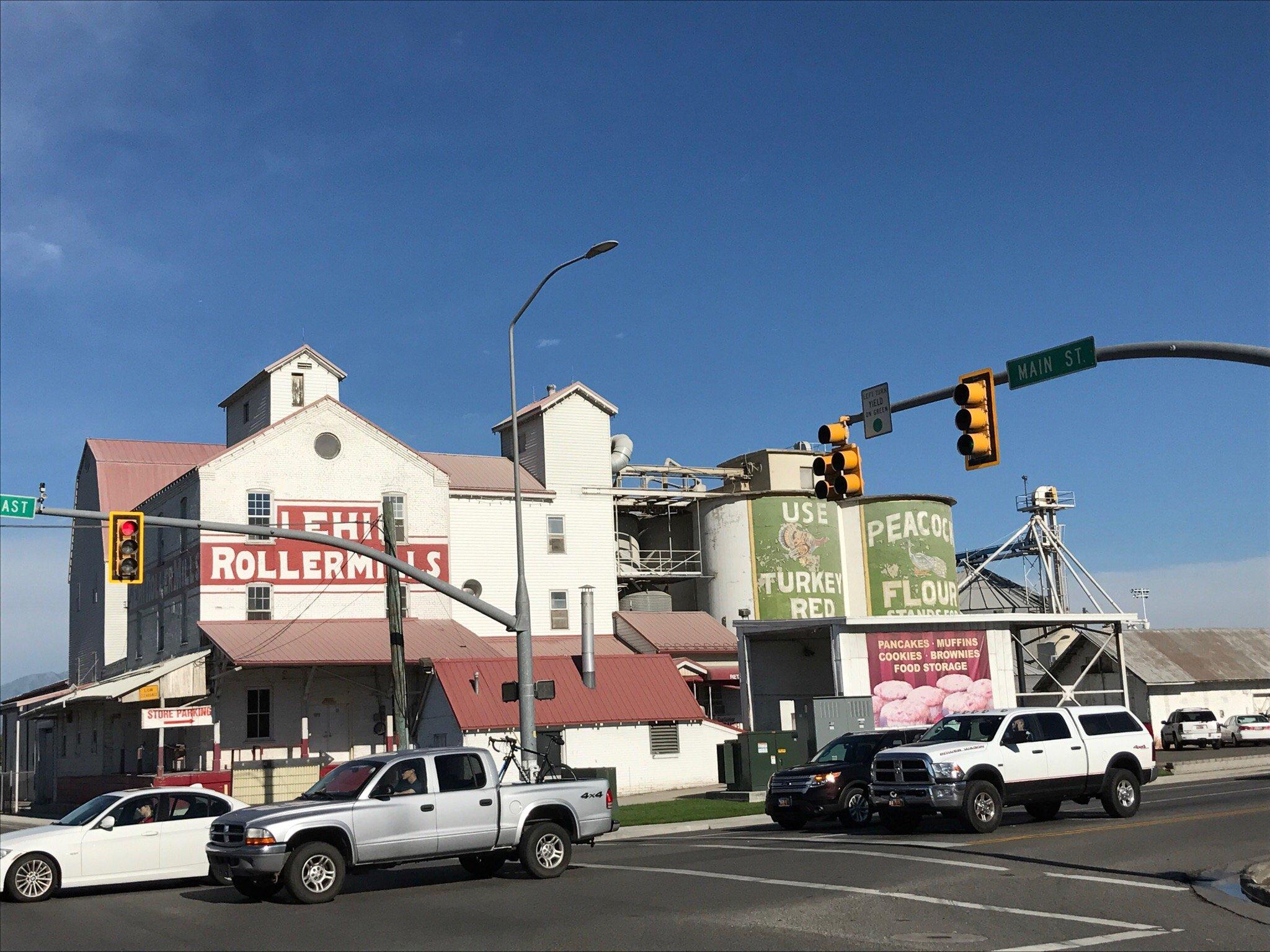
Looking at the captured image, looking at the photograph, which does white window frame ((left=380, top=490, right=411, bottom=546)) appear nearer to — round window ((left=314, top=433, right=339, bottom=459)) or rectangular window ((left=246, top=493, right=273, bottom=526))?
round window ((left=314, top=433, right=339, bottom=459))

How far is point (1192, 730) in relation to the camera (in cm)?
5419

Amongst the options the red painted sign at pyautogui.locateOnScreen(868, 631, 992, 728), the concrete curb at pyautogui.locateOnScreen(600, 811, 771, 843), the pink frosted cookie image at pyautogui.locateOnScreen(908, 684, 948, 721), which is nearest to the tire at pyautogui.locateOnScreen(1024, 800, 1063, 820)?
A: the concrete curb at pyautogui.locateOnScreen(600, 811, 771, 843)

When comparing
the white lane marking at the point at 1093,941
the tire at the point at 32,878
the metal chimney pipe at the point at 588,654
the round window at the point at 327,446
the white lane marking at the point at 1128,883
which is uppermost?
the round window at the point at 327,446

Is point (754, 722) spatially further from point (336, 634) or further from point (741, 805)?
point (336, 634)

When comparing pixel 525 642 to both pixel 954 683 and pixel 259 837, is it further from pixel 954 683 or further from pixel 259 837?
pixel 954 683

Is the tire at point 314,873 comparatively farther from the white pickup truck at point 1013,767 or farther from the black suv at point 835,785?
the black suv at point 835,785

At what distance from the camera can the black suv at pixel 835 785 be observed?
23.6 m

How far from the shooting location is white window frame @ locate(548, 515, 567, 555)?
2106 inches

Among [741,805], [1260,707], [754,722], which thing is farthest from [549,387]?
[1260,707]

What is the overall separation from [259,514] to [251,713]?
23.8ft

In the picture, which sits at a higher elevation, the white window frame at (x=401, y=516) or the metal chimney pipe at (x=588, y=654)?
the white window frame at (x=401, y=516)

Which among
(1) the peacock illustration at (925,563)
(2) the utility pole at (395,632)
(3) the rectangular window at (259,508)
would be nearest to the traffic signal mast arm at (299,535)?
(2) the utility pole at (395,632)

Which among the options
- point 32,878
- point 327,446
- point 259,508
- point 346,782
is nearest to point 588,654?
point 259,508

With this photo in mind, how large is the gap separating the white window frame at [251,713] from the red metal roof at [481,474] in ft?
37.0
